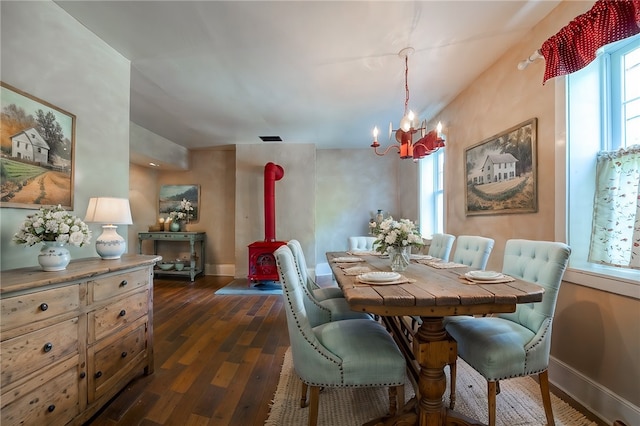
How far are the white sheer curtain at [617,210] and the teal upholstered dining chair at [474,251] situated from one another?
0.60 m

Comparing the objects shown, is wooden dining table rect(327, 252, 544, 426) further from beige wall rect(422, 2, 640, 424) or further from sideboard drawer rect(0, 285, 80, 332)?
sideboard drawer rect(0, 285, 80, 332)

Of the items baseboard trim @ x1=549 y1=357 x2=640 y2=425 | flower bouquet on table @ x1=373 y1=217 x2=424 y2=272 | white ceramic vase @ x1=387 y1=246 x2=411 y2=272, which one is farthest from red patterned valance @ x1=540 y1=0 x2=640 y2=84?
baseboard trim @ x1=549 y1=357 x2=640 y2=425

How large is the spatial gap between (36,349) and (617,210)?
331 centimetres

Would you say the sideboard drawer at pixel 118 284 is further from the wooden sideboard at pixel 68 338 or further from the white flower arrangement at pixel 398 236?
the white flower arrangement at pixel 398 236

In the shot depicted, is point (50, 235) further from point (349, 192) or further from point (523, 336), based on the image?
point (349, 192)

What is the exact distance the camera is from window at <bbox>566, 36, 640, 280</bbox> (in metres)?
1.67

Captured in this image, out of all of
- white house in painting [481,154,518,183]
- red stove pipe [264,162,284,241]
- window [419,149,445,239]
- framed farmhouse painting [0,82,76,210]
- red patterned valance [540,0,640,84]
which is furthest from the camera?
red stove pipe [264,162,284,241]

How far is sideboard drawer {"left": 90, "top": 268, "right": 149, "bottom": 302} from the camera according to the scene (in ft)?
5.04

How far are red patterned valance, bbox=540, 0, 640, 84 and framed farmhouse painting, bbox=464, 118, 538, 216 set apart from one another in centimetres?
43

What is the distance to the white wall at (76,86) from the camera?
5.10ft

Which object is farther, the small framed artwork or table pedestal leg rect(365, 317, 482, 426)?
the small framed artwork

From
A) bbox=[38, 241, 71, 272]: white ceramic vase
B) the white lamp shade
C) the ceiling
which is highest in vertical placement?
the ceiling

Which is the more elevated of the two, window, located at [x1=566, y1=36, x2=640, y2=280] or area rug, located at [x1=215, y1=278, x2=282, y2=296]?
window, located at [x1=566, y1=36, x2=640, y2=280]

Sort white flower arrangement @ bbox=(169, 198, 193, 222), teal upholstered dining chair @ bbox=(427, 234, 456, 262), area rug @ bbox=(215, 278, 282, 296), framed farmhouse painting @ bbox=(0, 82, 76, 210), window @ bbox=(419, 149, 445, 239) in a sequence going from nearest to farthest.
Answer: framed farmhouse painting @ bbox=(0, 82, 76, 210)
teal upholstered dining chair @ bbox=(427, 234, 456, 262)
window @ bbox=(419, 149, 445, 239)
area rug @ bbox=(215, 278, 282, 296)
white flower arrangement @ bbox=(169, 198, 193, 222)
